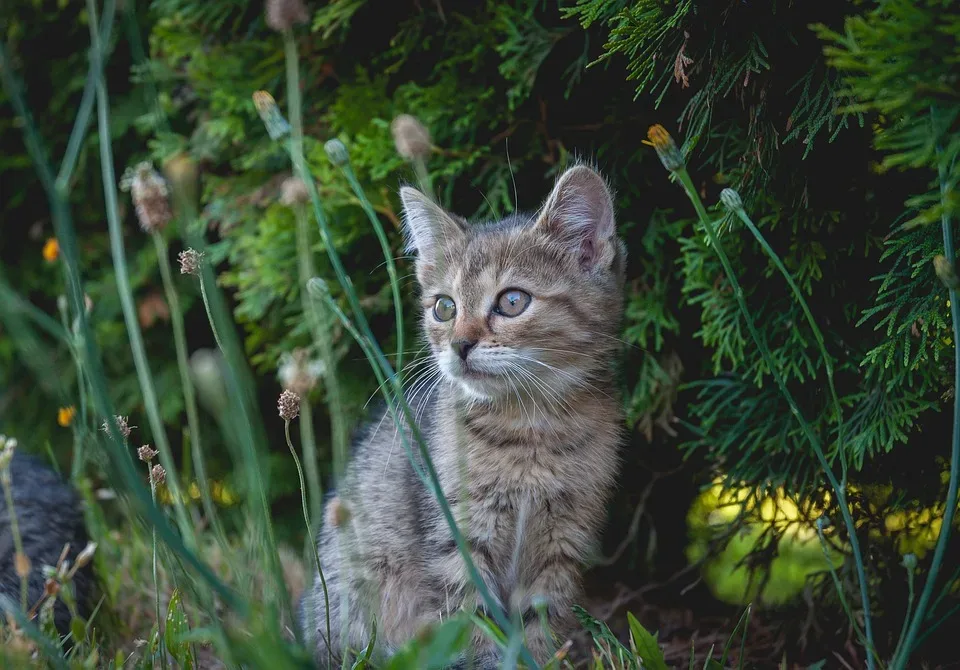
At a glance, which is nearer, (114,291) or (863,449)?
(863,449)

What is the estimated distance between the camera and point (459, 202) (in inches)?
142

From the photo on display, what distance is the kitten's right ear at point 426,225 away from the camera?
2811 millimetres

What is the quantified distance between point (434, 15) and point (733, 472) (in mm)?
2026

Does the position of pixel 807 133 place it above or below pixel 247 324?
above

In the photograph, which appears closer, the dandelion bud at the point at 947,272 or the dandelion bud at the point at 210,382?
the dandelion bud at the point at 210,382

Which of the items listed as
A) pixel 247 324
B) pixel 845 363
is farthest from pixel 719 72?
pixel 247 324

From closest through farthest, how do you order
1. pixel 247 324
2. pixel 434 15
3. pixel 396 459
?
pixel 396 459 < pixel 434 15 < pixel 247 324

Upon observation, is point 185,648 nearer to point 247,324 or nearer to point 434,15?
point 247,324

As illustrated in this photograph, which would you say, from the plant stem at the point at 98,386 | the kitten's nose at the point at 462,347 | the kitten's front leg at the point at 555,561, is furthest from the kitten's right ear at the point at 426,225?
the plant stem at the point at 98,386

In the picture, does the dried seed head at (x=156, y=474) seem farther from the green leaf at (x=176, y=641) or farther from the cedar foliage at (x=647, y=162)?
the cedar foliage at (x=647, y=162)

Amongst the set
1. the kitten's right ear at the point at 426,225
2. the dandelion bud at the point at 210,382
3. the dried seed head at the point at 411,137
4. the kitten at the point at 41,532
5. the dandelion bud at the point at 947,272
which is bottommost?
the kitten at the point at 41,532

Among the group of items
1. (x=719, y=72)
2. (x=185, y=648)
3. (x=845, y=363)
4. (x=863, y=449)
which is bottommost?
(x=185, y=648)

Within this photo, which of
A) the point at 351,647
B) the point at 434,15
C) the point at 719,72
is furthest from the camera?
the point at 434,15

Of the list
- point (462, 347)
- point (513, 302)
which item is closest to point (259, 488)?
point (462, 347)
